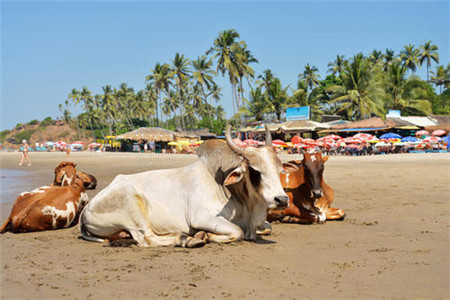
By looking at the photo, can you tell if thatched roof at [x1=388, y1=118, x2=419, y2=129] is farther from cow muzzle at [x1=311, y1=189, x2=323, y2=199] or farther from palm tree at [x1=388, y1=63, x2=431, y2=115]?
cow muzzle at [x1=311, y1=189, x2=323, y2=199]

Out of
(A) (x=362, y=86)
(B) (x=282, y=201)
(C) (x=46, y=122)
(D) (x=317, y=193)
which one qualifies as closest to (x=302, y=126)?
(A) (x=362, y=86)

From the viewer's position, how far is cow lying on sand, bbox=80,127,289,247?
5520mm

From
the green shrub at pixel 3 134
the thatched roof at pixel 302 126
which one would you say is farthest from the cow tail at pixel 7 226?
the green shrub at pixel 3 134

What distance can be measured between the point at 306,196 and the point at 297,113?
43.3 m

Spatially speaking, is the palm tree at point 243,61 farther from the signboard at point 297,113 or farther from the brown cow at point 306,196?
the brown cow at point 306,196

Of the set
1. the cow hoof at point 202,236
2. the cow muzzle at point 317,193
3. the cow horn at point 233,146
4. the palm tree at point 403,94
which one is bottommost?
the cow hoof at point 202,236

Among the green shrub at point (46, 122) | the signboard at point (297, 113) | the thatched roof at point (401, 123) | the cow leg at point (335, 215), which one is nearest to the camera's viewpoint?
the cow leg at point (335, 215)

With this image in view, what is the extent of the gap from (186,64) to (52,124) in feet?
260

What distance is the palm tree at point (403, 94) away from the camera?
53906 millimetres

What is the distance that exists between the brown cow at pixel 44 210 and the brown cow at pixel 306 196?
3.32m

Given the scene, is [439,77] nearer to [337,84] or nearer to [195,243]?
[337,84]

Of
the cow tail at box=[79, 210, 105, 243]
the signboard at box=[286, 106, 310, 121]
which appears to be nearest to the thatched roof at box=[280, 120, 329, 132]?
the signboard at box=[286, 106, 310, 121]

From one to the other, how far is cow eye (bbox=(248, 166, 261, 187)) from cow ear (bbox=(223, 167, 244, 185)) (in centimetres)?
13

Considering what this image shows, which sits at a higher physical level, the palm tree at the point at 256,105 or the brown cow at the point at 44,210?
the palm tree at the point at 256,105
